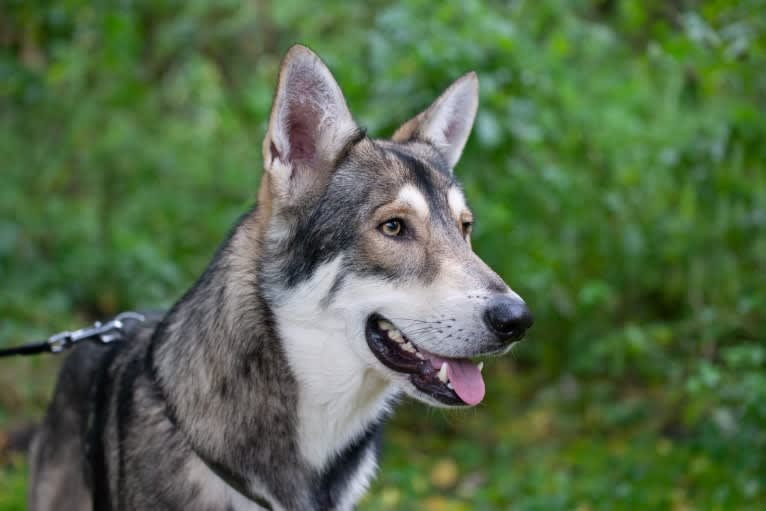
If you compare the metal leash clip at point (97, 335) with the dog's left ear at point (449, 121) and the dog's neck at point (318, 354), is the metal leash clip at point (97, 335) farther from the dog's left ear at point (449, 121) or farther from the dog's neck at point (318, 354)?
the dog's left ear at point (449, 121)

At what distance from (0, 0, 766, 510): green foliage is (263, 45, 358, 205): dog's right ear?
249 centimetres

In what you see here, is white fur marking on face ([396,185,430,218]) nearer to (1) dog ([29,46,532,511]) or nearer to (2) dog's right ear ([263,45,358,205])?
(1) dog ([29,46,532,511])

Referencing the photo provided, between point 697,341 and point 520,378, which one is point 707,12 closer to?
point 697,341

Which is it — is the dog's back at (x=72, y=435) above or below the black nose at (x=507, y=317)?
below

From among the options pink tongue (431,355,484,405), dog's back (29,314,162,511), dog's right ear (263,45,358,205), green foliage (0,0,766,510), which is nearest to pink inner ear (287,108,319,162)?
dog's right ear (263,45,358,205)

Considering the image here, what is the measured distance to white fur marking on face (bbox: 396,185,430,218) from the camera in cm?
308

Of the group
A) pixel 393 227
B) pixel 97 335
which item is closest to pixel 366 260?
pixel 393 227

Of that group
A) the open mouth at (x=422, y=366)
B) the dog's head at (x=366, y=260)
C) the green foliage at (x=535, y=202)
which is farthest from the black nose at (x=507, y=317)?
the green foliage at (x=535, y=202)

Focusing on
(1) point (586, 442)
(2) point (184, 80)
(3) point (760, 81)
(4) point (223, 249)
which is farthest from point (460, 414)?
(2) point (184, 80)

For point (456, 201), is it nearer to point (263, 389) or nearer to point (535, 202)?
point (263, 389)

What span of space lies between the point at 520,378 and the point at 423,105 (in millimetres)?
2616

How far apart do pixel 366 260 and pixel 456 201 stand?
506 mm

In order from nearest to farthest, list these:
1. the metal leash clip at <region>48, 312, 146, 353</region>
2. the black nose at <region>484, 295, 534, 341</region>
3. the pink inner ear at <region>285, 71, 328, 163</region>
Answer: the black nose at <region>484, 295, 534, 341</region> < the pink inner ear at <region>285, 71, 328, 163</region> < the metal leash clip at <region>48, 312, 146, 353</region>

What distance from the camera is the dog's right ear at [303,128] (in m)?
2.98
